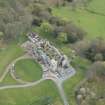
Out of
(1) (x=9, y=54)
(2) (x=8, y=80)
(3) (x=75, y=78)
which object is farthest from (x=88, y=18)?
(2) (x=8, y=80)

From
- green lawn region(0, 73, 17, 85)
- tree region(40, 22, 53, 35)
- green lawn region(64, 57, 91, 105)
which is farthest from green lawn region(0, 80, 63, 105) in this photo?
tree region(40, 22, 53, 35)

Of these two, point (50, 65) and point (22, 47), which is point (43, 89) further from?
point (22, 47)

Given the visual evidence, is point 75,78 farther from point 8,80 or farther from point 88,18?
point 88,18

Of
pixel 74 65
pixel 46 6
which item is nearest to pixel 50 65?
pixel 74 65

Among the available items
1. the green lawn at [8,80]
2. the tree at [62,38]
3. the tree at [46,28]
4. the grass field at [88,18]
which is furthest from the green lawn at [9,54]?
the grass field at [88,18]

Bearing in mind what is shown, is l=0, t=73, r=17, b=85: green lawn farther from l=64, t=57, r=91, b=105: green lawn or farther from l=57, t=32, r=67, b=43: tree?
l=57, t=32, r=67, b=43: tree
